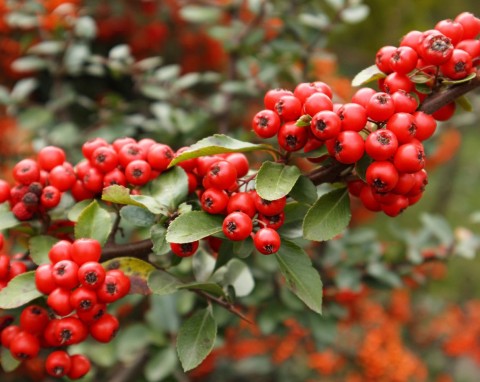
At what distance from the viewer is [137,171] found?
62.3 inches

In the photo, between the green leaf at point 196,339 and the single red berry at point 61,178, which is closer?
the green leaf at point 196,339

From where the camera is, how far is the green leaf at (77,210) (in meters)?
1.61

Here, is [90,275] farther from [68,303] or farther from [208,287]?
[208,287]

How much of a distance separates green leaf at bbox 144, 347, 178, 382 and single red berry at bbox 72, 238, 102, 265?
1400 mm

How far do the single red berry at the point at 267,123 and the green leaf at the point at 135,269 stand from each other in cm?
53

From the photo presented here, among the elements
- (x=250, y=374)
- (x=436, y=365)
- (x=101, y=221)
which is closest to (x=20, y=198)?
(x=101, y=221)

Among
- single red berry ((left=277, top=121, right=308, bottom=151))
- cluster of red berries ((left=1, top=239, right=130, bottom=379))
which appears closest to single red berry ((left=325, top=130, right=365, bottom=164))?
single red berry ((left=277, top=121, right=308, bottom=151))

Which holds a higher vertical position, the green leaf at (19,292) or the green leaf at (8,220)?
the green leaf at (8,220)

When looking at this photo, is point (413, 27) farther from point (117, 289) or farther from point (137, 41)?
point (117, 289)

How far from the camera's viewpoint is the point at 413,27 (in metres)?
4.50

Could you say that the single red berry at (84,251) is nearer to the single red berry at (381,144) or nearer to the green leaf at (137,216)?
the green leaf at (137,216)

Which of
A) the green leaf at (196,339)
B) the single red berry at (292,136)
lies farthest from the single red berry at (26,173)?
the single red berry at (292,136)

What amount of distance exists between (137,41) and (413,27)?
2.25m

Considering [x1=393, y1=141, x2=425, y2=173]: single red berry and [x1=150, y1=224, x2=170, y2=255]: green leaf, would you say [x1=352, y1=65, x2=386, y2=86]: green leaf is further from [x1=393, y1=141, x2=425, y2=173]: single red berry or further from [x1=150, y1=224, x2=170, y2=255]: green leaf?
[x1=150, y1=224, x2=170, y2=255]: green leaf
